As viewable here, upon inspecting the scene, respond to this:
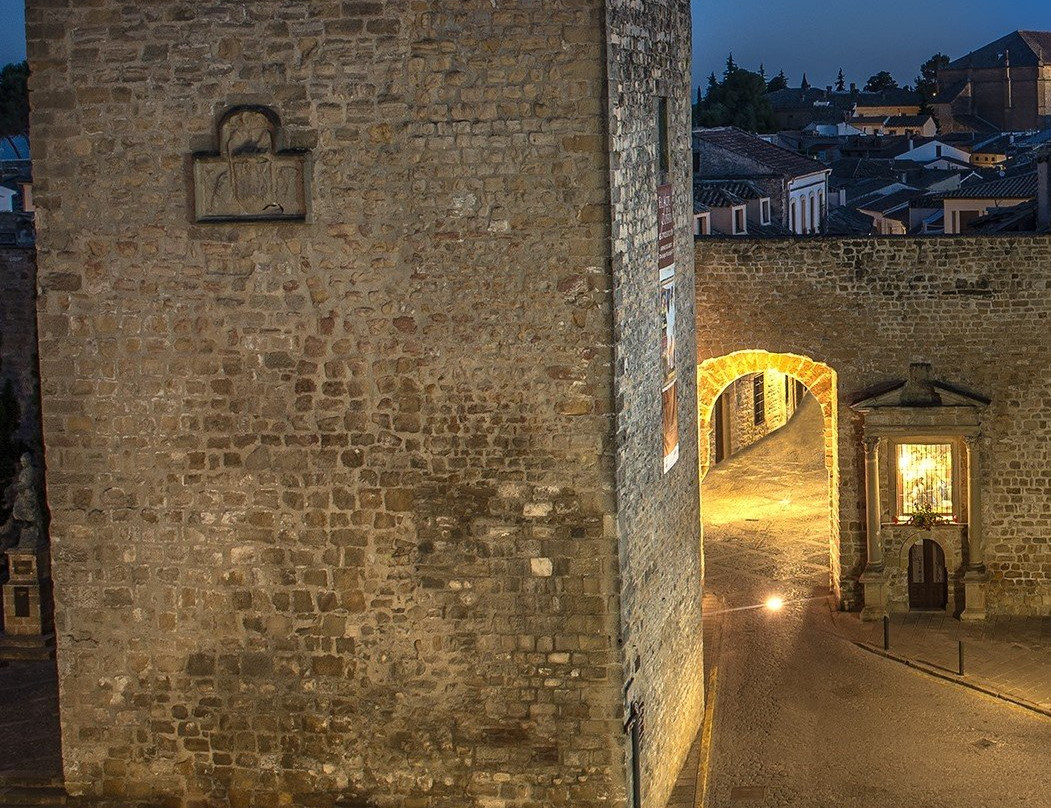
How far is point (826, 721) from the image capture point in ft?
55.1

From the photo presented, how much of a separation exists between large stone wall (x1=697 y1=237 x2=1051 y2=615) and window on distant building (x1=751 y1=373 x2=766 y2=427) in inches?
466

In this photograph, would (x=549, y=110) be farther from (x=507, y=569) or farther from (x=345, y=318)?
(x=507, y=569)

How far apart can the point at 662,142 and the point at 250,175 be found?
3.47 meters

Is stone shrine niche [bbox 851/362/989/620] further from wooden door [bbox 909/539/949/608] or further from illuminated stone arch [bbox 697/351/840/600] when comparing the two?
illuminated stone arch [bbox 697/351/840/600]

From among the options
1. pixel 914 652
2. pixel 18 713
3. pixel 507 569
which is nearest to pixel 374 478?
pixel 507 569

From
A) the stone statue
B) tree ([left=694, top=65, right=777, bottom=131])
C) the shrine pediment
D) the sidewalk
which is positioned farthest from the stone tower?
tree ([left=694, top=65, right=777, bottom=131])

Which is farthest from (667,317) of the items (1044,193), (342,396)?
(1044,193)

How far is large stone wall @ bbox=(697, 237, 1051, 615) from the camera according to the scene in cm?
2078

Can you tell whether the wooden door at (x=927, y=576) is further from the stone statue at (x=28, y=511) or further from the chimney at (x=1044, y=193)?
the stone statue at (x=28, y=511)

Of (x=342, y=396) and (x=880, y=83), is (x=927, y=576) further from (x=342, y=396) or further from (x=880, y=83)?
(x=880, y=83)

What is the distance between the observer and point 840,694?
17797 mm

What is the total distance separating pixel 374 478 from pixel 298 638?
121 cm

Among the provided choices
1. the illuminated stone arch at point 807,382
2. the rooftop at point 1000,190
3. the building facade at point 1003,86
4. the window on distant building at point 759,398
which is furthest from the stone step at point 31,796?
the building facade at point 1003,86

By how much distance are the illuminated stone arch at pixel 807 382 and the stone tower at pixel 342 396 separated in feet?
32.9
